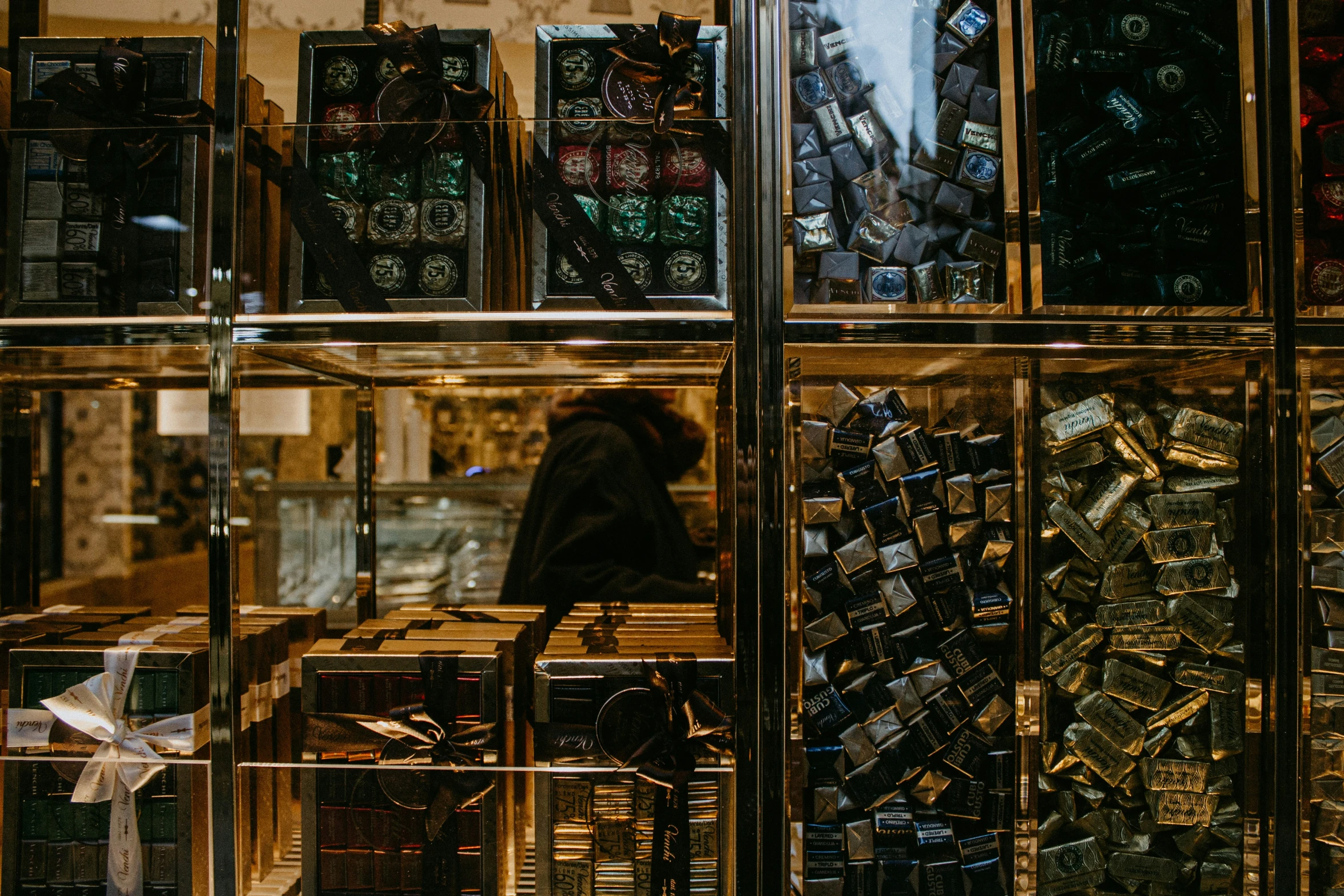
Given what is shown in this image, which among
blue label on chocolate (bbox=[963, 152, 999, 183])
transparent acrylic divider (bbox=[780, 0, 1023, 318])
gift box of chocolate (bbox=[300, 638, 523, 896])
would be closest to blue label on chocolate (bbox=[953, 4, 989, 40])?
transparent acrylic divider (bbox=[780, 0, 1023, 318])

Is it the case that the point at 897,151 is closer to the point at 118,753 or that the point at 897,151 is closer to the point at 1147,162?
the point at 1147,162

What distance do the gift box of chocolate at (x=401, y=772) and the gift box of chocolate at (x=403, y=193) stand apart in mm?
611

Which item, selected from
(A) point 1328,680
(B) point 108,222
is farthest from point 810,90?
(A) point 1328,680

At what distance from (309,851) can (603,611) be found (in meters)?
0.65

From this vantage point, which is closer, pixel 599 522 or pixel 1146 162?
pixel 1146 162

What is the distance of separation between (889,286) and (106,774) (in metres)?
1.53

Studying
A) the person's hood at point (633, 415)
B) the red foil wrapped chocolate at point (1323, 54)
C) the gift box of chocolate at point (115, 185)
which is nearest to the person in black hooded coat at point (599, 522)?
the person's hood at point (633, 415)

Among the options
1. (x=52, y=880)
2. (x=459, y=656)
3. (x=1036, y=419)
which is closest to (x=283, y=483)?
(x=52, y=880)

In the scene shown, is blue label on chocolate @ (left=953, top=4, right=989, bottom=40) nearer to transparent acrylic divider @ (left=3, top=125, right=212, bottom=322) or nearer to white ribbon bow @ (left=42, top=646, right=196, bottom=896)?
transparent acrylic divider @ (left=3, top=125, right=212, bottom=322)

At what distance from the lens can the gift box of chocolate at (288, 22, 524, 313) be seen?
116 centimetres

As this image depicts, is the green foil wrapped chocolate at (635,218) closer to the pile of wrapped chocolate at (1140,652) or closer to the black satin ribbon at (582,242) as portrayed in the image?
the black satin ribbon at (582,242)

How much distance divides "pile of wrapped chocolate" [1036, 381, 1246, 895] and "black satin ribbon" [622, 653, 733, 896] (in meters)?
0.63

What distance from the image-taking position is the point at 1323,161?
1183mm

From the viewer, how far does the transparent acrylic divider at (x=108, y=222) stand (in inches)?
46.6
